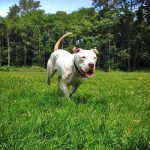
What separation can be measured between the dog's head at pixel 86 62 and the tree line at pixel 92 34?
72967 mm

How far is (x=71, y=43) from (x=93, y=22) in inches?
315

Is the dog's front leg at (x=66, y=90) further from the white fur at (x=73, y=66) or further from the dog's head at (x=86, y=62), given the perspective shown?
the dog's head at (x=86, y=62)

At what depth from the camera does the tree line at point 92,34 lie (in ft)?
281

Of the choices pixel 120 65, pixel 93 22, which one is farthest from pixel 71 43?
pixel 120 65

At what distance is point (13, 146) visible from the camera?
4738mm

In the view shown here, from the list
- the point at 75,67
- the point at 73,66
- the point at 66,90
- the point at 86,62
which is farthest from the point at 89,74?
the point at 66,90

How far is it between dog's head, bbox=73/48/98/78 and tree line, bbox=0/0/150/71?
7297 centimetres

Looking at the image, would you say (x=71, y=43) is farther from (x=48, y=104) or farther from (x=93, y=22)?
(x=48, y=104)

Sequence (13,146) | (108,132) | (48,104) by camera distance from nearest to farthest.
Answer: (13,146)
(108,132)
(48,104)

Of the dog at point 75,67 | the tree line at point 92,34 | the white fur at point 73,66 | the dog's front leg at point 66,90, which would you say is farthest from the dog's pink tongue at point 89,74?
the tree line at point 92,34

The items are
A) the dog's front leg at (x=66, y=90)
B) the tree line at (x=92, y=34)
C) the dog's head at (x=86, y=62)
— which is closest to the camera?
the dog's head at (x=86, y=62)

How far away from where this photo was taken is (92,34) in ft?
299

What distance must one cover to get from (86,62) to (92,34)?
82.6 m

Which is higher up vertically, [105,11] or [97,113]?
[105,11]
